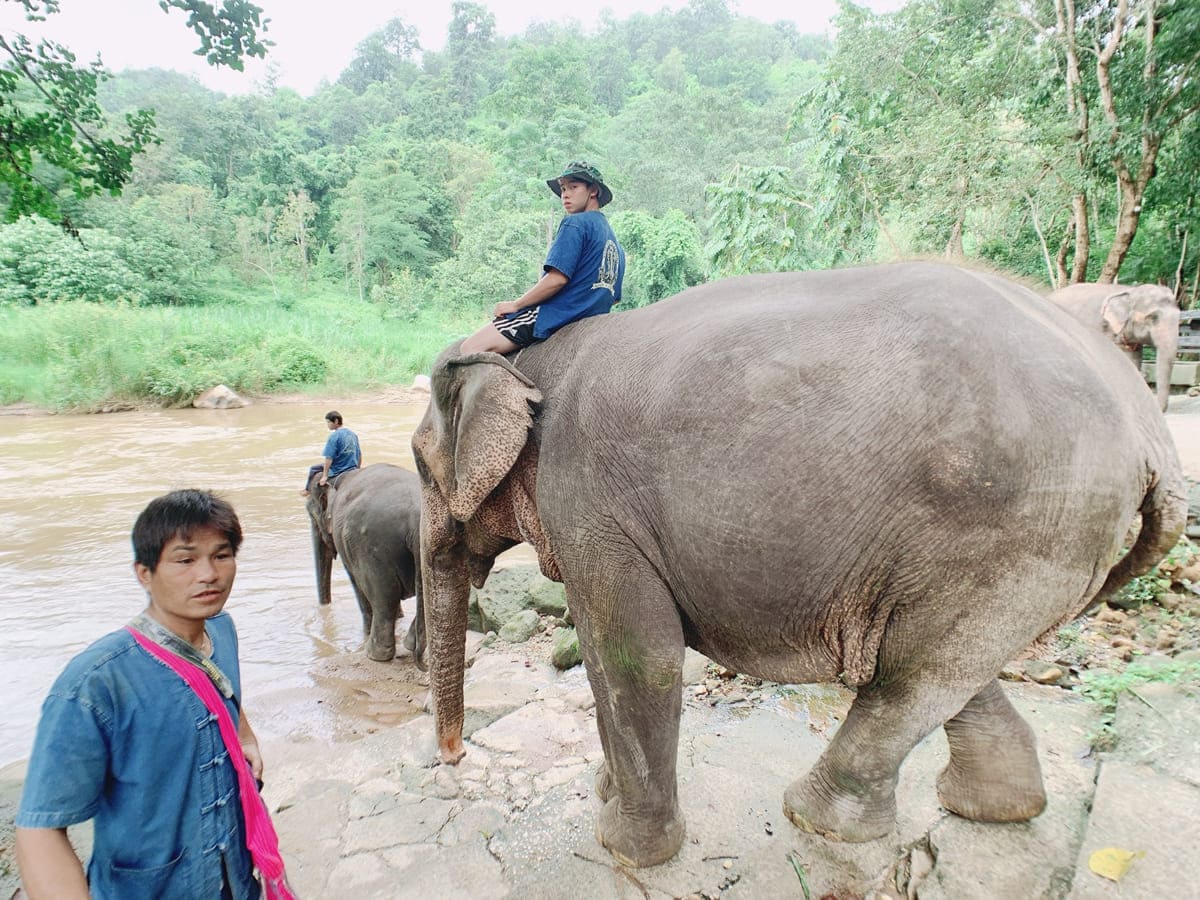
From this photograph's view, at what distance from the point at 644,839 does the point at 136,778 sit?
1.46 metres

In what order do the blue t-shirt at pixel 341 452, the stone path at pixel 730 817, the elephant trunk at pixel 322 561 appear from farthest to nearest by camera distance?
the elephant trunk at pixel 322 561
the blue t-shirt at pixel 341 452
the stone path at pixel 730 817

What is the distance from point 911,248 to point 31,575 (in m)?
13.2

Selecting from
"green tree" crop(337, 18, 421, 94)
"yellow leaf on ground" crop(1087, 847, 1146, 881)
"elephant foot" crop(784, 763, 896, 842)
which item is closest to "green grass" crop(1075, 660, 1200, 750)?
"yellow leaf on ground" crop(1087, 847, 1146, 881)

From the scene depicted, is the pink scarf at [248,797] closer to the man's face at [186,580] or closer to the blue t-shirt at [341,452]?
the man's face at [186,580]

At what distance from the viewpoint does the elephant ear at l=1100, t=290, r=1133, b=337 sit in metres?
4.95

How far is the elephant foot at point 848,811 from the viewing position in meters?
2.08

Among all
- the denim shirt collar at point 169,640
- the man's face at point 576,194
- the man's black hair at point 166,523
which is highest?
the man's face at point 576,194

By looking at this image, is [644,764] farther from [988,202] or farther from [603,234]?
[988,202]

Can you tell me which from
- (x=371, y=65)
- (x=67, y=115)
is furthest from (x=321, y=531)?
(x=371, y=65)

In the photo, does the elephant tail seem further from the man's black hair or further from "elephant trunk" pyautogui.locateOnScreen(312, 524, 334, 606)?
"elephant trunk" pyautogui.locateOnScreen(312, 524, 334, 606)

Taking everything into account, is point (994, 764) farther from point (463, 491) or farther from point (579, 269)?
point (579, 269)

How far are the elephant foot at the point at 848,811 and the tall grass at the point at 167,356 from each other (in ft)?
69.0

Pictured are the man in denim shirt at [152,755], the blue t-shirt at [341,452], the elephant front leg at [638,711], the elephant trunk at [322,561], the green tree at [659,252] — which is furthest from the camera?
the green tree at [659,252]

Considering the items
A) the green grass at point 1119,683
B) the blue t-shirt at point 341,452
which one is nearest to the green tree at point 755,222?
the blue t-shirt at point 341,452
